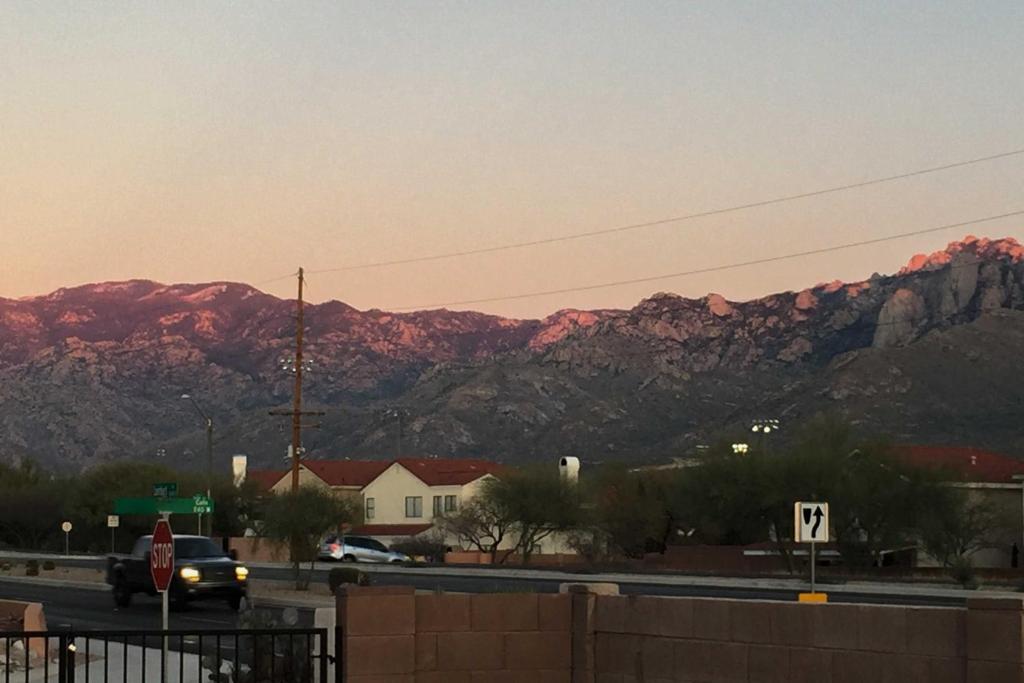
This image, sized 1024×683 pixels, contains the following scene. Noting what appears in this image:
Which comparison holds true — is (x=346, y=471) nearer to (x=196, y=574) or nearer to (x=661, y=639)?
(x=196, y=574)

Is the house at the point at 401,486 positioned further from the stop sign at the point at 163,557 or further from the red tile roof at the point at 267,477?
the stop sign at the point at 163,557

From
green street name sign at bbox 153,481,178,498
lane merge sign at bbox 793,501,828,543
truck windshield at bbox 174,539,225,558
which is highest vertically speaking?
green street name sign at bbox 153,481,178,498

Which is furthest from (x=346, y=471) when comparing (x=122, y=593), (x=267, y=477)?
(x=122, y=593)

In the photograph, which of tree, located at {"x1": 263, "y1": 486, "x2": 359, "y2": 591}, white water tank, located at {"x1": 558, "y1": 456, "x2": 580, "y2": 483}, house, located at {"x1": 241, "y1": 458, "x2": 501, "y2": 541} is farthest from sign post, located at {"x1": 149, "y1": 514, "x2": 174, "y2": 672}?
house, located at {"x1": 241, "y1": 458, "x2": 501, "y2": 541}

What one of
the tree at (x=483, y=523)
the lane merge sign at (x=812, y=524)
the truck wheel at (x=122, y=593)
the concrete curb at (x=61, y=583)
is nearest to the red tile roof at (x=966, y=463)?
the tree at (x=483, y=523)

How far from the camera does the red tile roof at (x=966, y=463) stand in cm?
6900

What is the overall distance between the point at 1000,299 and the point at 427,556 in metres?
91.8

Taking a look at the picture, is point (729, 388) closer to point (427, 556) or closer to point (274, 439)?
point (274, 439)

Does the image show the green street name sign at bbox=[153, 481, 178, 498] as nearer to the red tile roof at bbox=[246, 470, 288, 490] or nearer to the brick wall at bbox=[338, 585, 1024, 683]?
the brick wall at bbox=[338, 585, 1024, 683]

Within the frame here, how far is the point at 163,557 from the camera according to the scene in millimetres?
21312

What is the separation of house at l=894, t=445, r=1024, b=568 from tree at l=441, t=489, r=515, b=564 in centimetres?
2089

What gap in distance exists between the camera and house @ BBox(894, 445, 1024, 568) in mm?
68625

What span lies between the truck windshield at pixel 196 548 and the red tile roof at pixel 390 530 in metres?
63.6

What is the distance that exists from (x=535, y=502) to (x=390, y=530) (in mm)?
25760
